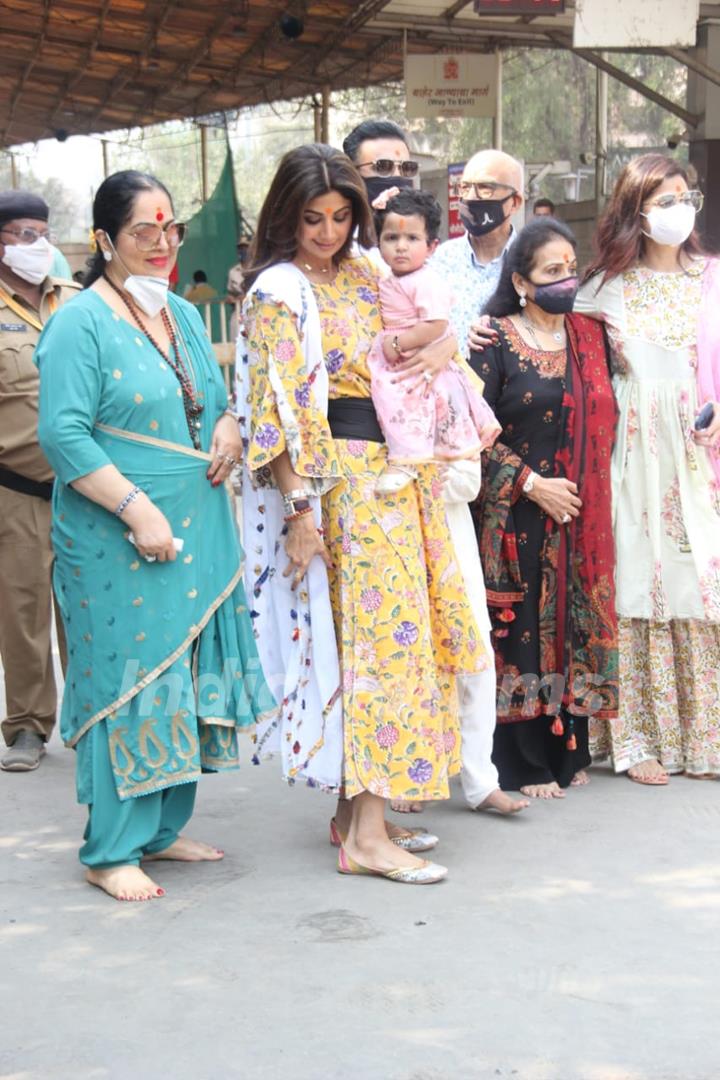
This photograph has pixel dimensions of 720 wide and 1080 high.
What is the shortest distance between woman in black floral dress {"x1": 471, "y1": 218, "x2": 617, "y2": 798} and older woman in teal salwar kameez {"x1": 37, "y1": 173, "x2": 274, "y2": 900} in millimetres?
1058

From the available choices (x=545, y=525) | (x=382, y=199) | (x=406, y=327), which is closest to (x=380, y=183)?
(x=382, y=199)

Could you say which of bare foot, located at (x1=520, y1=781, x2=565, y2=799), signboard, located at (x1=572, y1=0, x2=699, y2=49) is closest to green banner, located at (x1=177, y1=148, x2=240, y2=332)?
signboard, located at (x1=572, y1=0, x2=699, y2=49)

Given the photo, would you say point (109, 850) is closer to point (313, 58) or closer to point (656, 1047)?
point (656, 1047)

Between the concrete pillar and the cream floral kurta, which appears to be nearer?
the cream floral kurta

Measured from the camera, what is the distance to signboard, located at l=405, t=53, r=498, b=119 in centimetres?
1229

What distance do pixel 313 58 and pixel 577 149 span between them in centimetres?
1352

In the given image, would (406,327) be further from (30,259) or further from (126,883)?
(30,259)

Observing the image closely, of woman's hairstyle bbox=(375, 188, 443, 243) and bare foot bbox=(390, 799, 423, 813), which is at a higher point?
woman's hairstyle bbox=(375, 188, 443, 243)

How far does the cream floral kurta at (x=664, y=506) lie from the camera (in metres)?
4.67

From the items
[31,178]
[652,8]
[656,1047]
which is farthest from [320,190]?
[31,178]

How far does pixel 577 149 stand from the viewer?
1069 inches

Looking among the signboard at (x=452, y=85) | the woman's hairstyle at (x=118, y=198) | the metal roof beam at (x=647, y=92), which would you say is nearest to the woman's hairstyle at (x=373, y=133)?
the woman's hairstyle at (x=118, y=198)

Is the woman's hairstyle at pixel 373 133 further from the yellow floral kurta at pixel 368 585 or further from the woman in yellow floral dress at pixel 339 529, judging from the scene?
the yellow floral kurta at pixel 368 585

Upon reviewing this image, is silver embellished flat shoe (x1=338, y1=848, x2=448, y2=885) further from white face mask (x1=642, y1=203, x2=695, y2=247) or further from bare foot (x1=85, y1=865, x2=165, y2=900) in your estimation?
white face mask (x1=642, y1=203, x2=695, y2=247)
